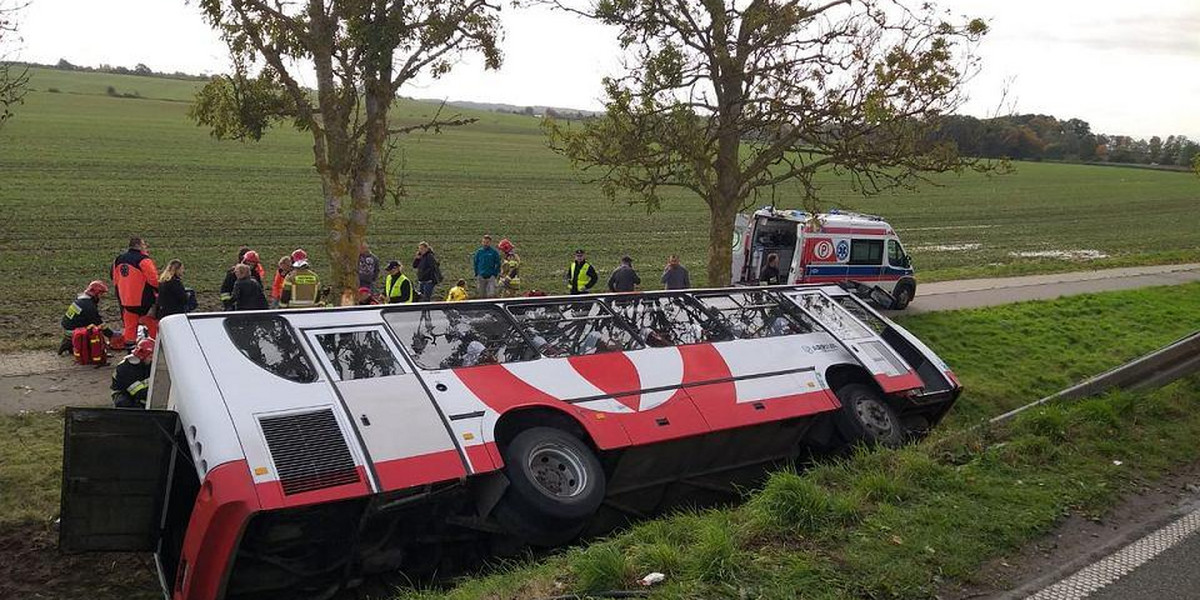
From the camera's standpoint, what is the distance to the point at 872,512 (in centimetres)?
614

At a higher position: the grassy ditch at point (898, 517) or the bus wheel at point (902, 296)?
the grassy ditch at point (898, 517)

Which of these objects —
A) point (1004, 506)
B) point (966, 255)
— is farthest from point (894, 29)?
point (966, 255)

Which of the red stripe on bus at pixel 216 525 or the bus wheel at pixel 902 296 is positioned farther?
the bus wheel at pixel 902 296

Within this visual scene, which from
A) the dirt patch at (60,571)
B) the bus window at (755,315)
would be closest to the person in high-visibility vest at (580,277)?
the bus window at (755,315)

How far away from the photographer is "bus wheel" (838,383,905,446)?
926 cm

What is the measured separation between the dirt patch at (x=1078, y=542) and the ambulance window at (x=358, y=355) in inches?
170

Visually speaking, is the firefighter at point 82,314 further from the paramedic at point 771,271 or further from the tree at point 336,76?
the paramedic at point 771,271

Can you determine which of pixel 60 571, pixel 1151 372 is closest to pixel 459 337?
pixel 60 571

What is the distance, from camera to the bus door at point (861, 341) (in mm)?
10000

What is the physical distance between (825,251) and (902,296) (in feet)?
7.40

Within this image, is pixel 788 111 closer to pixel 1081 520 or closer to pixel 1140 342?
pixel 1140 342

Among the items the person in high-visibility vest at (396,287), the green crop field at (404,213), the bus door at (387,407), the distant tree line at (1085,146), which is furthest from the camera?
the distant tree line at (1085,146)

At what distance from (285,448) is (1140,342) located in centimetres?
1744

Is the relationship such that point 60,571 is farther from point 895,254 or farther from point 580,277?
point 895,254
